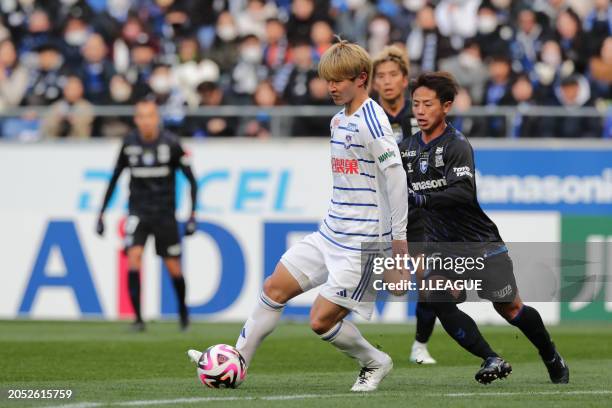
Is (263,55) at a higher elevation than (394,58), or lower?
lower

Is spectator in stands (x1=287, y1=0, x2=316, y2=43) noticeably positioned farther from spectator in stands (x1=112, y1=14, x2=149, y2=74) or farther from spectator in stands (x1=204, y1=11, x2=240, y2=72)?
spectator in stands (x1=112, y1=14, x2=149, y2=74)

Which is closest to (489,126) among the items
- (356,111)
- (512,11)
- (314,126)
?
(314,126)

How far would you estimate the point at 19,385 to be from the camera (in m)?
9.85

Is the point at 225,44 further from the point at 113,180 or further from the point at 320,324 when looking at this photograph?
the point at 320,324

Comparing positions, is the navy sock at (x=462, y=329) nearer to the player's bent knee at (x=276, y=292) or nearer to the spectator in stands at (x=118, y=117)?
the player's bent knee at (x=276, y=292)

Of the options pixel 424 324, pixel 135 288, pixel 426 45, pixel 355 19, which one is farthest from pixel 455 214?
pixel 355 19

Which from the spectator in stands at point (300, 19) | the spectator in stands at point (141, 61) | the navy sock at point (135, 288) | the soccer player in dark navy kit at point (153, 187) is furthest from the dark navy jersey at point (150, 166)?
the spectator in stands at point (300, 19)

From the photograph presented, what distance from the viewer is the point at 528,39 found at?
1970cm

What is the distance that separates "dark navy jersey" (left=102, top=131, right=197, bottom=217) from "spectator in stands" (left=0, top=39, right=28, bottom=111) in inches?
169

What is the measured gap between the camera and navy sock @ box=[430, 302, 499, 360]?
30.9 ft

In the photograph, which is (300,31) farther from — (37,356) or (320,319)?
(320,319)

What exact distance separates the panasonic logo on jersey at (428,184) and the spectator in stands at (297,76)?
8.83m

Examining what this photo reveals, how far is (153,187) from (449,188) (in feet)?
23.0

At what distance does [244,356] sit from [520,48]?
1149 cm
